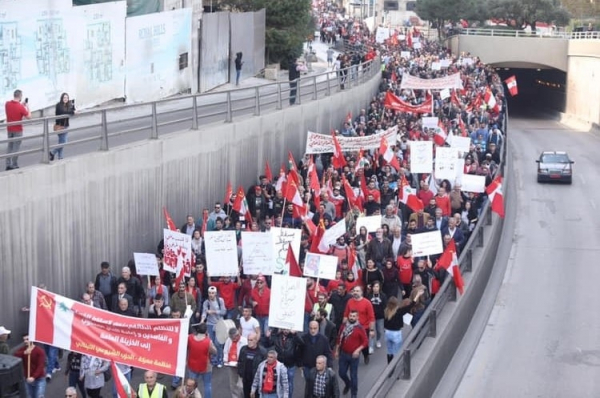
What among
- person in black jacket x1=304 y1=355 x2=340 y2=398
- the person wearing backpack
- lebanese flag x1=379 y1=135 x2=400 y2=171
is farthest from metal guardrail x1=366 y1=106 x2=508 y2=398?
lebanese flag x1=379 y1=135 x2=400 y2=171

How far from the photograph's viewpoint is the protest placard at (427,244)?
17.8m

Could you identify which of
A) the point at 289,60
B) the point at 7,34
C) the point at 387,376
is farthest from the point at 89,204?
the point at 289,60

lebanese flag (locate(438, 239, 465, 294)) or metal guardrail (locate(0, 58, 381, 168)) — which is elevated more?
metal guardrail (locate(0, 58, 381, 168))

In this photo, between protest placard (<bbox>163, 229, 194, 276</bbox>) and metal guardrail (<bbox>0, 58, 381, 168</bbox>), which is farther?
metal guardrail (<bbox>0, 58, 381, 168</bbox>)

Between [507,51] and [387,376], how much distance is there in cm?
6215

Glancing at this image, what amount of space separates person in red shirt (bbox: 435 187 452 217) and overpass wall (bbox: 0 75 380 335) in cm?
489

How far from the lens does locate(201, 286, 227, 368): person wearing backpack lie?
15477mm

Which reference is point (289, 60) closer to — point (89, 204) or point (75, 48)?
point (75, 48)

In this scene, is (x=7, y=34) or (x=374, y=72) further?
(x=374, y=72)

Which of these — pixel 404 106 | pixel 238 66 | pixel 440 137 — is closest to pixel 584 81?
pixel 238 66

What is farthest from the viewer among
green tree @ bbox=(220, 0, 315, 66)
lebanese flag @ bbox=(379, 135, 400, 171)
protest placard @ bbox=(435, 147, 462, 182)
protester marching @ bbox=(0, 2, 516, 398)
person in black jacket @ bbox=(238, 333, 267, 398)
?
green tree @ bbox=(220, 0, 315, 66)

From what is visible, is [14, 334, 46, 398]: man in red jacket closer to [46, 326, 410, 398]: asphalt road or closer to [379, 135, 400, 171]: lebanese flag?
[46, 326, 410, 398]: asphalt road

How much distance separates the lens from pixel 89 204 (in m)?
18.0

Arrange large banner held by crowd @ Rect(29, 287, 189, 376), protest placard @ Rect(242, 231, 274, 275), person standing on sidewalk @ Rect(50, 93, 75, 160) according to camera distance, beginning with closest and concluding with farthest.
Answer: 1. large banner held by crowd @ Rect(29, 287, 189, 376)
2. protest placard @ Rect(242, 231, 274, 275)
3. person standing on sidewalk @ Rect(50, 93, 75, 160)
